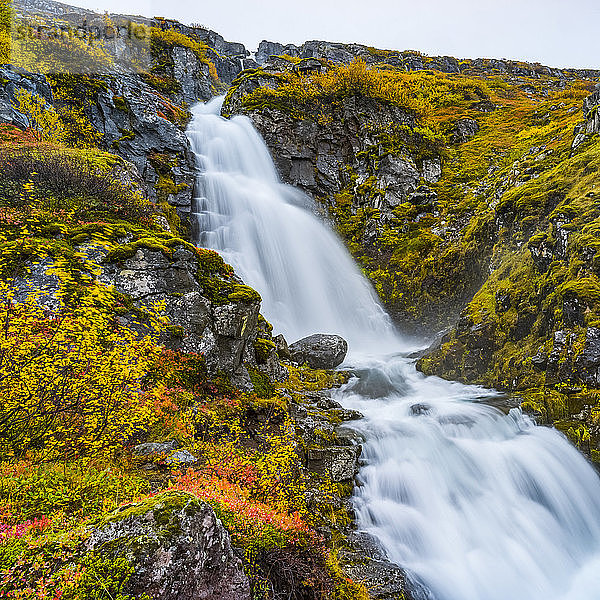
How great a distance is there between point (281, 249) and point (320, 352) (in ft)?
27.0

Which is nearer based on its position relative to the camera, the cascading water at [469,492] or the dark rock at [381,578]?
the dark rock at [381,578]

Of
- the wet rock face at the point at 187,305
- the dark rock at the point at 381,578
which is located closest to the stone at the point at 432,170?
the wet rock face at the point at 187,305

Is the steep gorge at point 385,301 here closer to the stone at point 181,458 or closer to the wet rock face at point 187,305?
the wet rock face at point 187,305

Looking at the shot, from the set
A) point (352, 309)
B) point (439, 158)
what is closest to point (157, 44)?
point (439, 158)

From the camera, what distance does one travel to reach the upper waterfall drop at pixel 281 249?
18.7m

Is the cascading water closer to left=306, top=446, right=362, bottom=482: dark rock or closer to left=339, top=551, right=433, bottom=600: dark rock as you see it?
left=339, top=551, right=433, bottom=600: dark rock

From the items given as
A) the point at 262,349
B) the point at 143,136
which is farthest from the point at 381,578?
the point at 143,136

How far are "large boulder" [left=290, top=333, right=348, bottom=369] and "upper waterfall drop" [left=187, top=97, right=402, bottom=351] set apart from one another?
9.06 ft

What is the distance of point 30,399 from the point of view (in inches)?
197

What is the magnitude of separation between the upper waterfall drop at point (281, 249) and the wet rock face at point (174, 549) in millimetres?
13383

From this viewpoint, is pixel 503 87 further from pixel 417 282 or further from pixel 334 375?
pixel 334 375

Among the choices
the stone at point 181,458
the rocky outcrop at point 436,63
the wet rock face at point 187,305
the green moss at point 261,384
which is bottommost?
the green moss at point 261,384

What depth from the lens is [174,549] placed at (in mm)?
3523

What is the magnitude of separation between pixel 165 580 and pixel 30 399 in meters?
3.21
